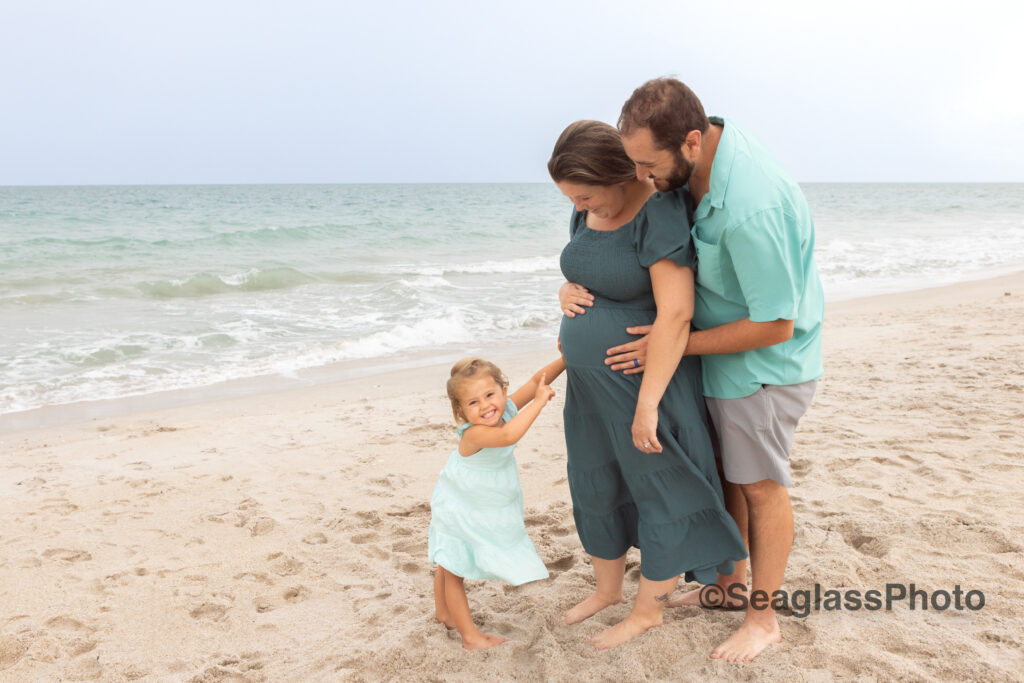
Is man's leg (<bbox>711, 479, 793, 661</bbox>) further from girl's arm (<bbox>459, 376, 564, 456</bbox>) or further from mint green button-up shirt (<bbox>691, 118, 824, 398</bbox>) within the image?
girl's arm (<bbox>459, 376, 564, 456</bbox>)

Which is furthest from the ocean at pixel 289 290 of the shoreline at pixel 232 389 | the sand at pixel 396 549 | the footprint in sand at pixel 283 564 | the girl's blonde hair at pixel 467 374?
the girl's blonde hair at pixel 467 374

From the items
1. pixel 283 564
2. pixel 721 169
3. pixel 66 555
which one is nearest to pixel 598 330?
pixel 721 169

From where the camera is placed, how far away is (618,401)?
2.53m

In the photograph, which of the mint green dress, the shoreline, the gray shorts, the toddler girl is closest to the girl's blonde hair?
the toddler girl

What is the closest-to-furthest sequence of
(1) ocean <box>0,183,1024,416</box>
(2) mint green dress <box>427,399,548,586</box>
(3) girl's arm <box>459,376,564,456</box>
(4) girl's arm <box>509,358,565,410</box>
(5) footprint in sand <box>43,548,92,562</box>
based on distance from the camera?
(3) girl's arm <box>459,376,564,456</box> → (2) mint green dress <box>427,399,548,586</box> → (4) girl's arm <box>509,358,565,410</box> → (5) footprint in sand <box>43,548,92,562</box> → (1) ocean <box>0,183,1024,416</box>

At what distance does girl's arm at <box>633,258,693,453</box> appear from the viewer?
2.28 metres

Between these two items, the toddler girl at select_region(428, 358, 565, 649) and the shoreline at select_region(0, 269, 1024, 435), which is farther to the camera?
the shoreline at select_region(0, 269, 1024, 435)

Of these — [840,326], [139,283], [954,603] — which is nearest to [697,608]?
[954,603]

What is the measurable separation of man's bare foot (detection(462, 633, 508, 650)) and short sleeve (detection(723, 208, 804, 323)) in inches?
60.7

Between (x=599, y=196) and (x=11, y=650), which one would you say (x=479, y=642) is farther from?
(x=11, y=650)

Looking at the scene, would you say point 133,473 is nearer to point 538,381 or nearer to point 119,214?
point 538,381

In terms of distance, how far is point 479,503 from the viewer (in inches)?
109

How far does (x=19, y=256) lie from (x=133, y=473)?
15.0m

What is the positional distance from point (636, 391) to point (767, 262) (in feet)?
2.03
